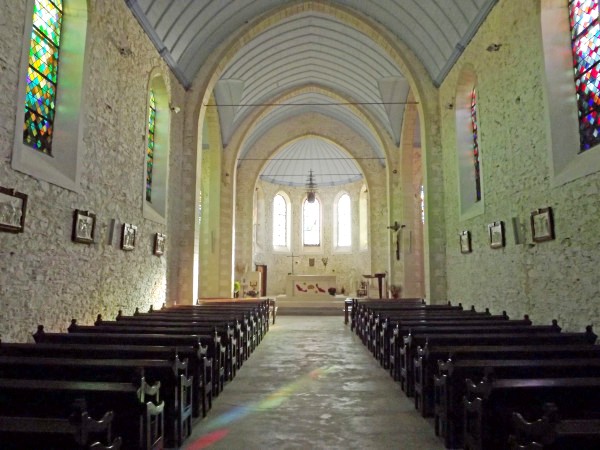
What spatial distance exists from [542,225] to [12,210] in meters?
7.19

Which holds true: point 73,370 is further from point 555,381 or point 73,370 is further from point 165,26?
point 165,26

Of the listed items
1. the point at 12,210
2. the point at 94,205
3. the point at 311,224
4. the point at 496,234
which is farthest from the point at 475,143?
the point at 311,224

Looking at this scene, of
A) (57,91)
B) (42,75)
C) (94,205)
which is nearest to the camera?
(42,75)

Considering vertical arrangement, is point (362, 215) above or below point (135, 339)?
above

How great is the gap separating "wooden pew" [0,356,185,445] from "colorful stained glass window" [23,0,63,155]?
3.90 meters

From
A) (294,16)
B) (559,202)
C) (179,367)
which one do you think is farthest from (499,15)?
(179,367)

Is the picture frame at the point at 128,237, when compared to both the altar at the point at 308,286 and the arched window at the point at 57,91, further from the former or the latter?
the altar at the point at 308,286

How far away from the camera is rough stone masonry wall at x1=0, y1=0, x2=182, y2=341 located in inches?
210

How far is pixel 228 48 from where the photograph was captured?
12.5 meters

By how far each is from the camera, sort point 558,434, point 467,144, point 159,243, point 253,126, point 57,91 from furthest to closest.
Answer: point 253,126
point 467,144
point 159,243
point 57,91
point 558,434

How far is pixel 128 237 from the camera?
28.4 feet

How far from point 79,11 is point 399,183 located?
44.1ft

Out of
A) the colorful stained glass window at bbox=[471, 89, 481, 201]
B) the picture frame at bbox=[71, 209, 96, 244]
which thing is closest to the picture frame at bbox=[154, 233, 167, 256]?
the picture frame at bbox=[71, 209, 96, 244]

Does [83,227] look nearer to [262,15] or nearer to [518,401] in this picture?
[518,401]
